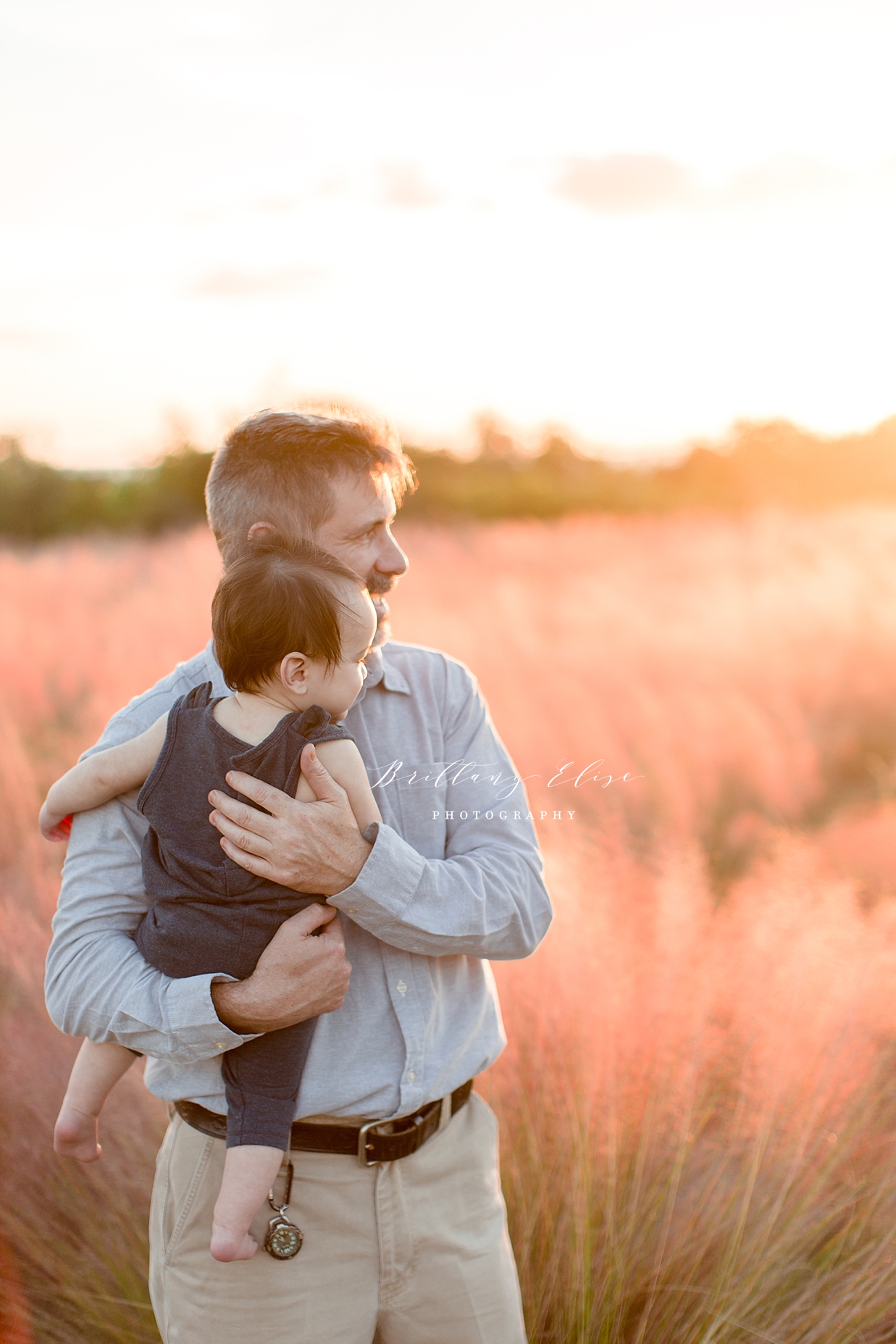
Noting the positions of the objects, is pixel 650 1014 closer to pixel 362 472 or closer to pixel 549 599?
pixel 362 472

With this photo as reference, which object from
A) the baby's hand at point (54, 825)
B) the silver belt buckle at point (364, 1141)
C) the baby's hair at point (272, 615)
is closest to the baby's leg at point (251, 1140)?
the silver belt buckle at point (364, 1141)

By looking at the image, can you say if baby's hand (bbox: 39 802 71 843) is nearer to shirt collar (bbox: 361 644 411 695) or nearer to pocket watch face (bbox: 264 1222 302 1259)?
shirt collar (bbox: 361 644 411 695)

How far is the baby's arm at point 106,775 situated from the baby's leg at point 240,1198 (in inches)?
24.3

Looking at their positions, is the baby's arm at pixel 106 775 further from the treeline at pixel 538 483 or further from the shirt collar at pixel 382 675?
the treeline at pixel 538 483

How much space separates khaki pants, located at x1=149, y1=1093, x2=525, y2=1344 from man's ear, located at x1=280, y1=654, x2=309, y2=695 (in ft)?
2.60

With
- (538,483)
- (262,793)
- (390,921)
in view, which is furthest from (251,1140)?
(538,483)

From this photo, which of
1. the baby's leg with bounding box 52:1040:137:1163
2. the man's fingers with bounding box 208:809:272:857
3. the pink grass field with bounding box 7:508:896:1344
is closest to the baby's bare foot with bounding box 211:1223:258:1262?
the baby's leg with bounding box 52:1040:137:1163

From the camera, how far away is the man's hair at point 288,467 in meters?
1.76

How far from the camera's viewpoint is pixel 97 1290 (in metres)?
2.26

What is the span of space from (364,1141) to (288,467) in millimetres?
1188

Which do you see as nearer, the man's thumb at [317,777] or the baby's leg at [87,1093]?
the man's thumb at [317,777]

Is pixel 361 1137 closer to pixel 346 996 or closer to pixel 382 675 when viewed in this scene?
pixel 346 996

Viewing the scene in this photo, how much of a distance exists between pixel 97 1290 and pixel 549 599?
707cm

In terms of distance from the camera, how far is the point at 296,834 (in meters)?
1.52
